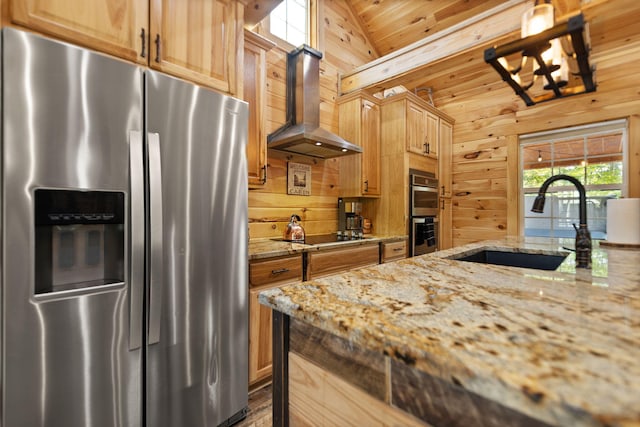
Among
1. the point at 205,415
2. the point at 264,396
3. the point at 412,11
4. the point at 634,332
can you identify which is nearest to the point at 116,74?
the point at 205,415

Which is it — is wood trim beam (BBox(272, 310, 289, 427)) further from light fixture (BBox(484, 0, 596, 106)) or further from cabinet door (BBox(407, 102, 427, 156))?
cabinet door (BBox(407, 102, 427, 156))

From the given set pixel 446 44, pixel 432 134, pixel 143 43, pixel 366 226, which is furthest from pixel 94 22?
pixel 432 134

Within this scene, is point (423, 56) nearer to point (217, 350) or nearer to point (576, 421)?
point (217, 350)

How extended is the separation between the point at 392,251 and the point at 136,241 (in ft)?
7.47

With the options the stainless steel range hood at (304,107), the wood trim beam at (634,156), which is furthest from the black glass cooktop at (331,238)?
the wood trim beam at (634,156)

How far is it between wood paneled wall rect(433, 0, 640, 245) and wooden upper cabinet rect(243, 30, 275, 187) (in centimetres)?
165

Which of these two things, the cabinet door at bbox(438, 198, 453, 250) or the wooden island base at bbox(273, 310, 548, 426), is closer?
the wooden island base at bbox(273, 310, 548, 426)

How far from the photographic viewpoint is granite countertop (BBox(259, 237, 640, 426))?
363 millimetres

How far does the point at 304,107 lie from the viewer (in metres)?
2.84

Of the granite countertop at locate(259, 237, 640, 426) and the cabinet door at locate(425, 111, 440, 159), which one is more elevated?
the cabinet door at locate(425, 111, 440, 159)

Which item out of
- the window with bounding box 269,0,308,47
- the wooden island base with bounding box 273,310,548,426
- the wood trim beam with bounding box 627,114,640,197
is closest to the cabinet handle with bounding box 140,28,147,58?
the wooden island base with bounding box 273,310,548,426

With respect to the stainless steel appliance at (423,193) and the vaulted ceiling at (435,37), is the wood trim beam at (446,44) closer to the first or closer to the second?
the vaulted ceiling at (435,37)

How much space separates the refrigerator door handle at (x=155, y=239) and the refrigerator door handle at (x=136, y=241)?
0.12ft

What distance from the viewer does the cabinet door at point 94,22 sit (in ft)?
4.03
